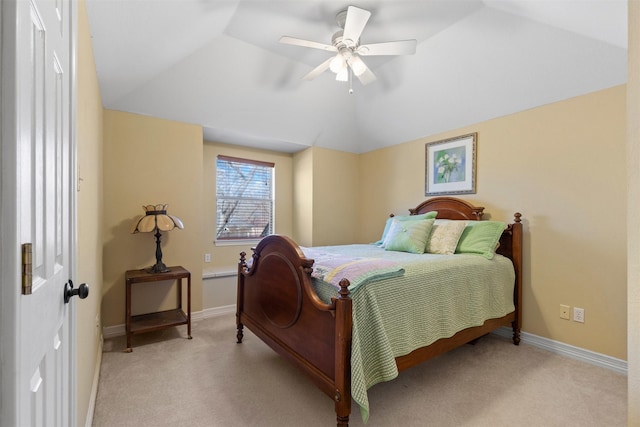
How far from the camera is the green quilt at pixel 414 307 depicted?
1.61 meters

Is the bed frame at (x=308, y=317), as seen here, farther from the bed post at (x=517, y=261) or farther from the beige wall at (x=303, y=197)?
the beige wall at (x=303, y=197)

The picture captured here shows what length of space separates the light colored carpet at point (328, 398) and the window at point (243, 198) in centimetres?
191

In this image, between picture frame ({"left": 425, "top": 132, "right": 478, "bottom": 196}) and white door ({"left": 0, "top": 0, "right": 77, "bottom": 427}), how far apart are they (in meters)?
3.39

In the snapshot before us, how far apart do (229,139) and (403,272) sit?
3.05 metres

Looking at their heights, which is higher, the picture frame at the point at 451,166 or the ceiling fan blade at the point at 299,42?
the ceiling fan blade at the point at 299,42

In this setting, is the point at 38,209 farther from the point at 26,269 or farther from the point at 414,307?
the point at 414,307

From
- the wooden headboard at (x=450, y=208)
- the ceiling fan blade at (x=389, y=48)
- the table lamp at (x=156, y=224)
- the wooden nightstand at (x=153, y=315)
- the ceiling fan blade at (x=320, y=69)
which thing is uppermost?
the ceiling fan blade at (x=389, y=48)

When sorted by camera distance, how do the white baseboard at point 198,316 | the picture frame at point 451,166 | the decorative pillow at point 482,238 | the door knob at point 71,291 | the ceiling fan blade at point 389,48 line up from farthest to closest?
1. the picture frame at point 451,166
2. the white baseboard at point 198,316
3. the decorative pillow at point 482,238
4. the ceiling fan blade at point 389,48
5. the door knob at point 71,291

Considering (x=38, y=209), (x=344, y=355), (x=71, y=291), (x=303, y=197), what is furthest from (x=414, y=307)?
(x=303, y=197)

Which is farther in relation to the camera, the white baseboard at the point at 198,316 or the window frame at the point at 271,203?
the window frame at the point at 271,203

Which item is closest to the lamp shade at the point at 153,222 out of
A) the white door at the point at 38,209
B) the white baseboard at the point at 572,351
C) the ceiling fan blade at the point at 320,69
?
the white door at the point at 38,209

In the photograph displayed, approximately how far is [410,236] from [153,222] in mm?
2504

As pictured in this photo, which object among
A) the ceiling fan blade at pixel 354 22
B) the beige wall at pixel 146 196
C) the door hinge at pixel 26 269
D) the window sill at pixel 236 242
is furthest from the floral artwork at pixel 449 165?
the door hinge at pixel 26 269

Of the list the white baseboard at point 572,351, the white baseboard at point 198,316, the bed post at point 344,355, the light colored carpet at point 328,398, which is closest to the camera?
the bed post at point 344,355
